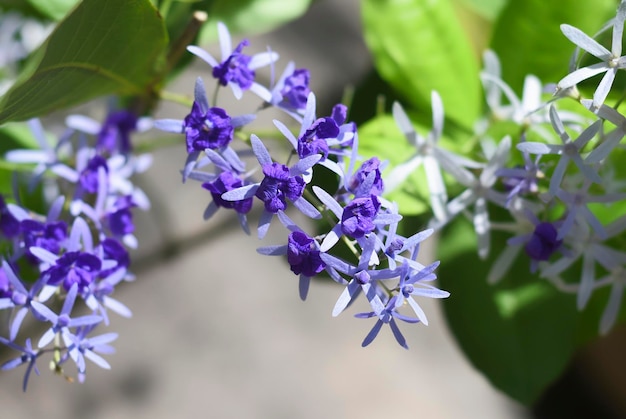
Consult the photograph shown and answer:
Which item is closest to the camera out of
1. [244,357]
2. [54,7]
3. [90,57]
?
[90,57]

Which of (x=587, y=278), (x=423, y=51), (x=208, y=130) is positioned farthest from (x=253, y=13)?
(x=587, y=278)

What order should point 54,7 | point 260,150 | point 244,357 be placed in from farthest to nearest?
point 244,357 → point 54,7 → point 260,150

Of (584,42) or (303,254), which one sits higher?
(584,42)

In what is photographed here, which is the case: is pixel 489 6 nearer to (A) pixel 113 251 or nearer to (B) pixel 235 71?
(B) pixel 235 71

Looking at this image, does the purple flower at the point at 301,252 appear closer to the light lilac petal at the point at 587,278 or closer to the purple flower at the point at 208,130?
the purple flower at the point at 208,130

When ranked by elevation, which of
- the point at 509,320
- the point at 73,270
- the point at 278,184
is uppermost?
the point at 278,184

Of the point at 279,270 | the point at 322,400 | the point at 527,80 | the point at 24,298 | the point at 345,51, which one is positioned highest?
the point at 527,80

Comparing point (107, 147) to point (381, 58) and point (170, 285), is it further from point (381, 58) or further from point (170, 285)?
point (170, 285)

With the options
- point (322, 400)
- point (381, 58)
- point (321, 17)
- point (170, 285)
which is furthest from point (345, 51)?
point (381, 58)
